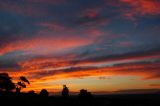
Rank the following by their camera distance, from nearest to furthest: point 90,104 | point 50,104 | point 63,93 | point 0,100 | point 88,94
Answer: point 0,100, point 50,104, point 90,104, point 88,94, point 63,93

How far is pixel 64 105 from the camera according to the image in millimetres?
73000

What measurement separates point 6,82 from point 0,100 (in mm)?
40438

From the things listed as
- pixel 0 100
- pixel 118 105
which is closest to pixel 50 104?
pixel 0 100

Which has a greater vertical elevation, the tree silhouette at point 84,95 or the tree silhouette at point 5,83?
the tree silhouette at point 5,83

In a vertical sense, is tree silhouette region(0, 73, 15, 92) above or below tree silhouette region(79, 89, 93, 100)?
above

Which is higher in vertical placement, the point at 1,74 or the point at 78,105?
the point at 1,74

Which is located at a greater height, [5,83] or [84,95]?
[5,83]

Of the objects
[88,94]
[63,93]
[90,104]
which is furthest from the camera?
[63,93]

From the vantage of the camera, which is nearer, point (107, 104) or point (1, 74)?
point (107, 104)

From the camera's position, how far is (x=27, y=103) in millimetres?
65188

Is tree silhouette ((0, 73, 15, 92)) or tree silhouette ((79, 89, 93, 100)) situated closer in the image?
tree silhouette ((79, 89, 93, 100))

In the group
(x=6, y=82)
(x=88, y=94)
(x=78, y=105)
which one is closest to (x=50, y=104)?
(x=78, y=105)

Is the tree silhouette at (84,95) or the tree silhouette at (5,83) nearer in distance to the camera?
the tree silhouette at (84,95)

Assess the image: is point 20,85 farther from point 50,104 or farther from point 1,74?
point 50,104
